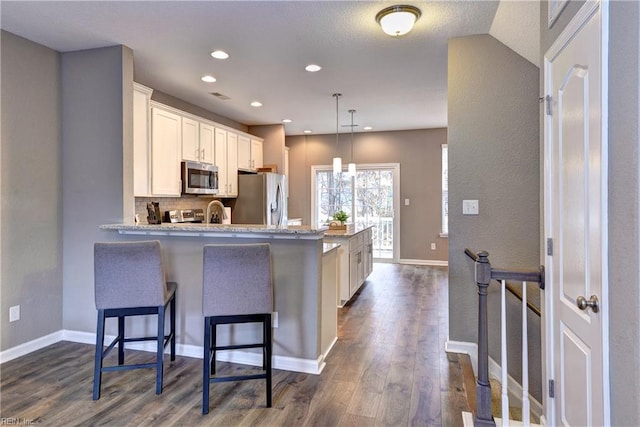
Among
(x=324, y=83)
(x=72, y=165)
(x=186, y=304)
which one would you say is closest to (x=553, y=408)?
(x=186, y=304)

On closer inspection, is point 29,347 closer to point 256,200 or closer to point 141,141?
point 141,141

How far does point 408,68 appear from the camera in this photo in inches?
147

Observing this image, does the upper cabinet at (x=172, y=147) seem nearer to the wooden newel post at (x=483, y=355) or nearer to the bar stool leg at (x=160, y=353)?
the bar stool leg at (x=160, y=353)

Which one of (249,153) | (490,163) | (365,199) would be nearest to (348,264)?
(490,163)

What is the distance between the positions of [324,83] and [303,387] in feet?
10.6

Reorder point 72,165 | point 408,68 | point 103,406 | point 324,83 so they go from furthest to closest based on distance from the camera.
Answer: point 324,83
point 408,68
point 72,165
point 103,406

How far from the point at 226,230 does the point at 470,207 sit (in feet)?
Answer: 6.54

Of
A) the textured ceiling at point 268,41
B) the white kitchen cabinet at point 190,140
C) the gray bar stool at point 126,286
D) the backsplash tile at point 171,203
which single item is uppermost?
the textured ceiling at point 268,41

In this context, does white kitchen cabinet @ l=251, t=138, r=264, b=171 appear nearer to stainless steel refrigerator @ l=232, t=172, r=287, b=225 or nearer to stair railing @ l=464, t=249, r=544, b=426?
stainless steel refrigerator @ l=232, t=172, r=287, b=225

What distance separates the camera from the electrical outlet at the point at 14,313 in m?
2.90

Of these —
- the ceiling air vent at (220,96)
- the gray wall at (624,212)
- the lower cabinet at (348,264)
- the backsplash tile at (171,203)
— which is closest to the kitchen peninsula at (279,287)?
the lower cabinet at (348,264)

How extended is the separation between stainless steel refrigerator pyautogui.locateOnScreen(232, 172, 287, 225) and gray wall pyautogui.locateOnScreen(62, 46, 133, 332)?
104 inches

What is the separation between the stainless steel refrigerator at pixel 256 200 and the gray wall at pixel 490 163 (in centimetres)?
337

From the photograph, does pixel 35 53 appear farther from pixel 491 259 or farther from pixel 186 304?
pixel 491 259
